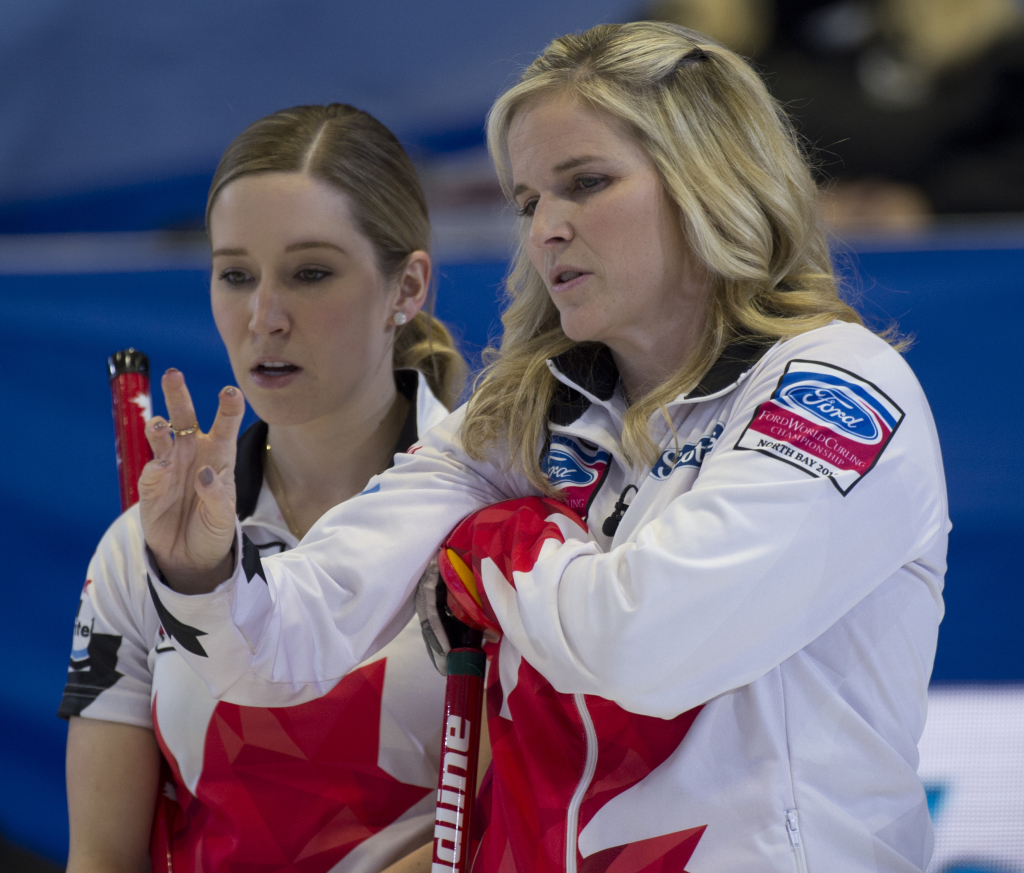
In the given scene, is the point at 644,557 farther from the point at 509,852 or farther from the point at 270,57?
the point at 270,57

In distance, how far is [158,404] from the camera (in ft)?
8.18

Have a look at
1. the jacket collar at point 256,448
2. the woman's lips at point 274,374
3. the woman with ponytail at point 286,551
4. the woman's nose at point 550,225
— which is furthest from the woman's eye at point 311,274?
the woman's nose at point 550,225

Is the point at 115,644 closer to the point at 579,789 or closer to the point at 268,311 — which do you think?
the point at 268,311

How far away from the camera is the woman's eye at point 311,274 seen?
1621mm

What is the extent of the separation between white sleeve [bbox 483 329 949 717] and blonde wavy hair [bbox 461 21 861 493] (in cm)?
19

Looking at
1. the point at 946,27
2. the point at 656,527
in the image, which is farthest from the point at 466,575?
the point at 946,27

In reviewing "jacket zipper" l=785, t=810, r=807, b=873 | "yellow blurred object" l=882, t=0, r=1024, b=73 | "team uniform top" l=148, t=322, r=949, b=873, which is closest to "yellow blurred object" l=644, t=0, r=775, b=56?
"yellow blurred object" l=882, t=0, r=1024, b=73

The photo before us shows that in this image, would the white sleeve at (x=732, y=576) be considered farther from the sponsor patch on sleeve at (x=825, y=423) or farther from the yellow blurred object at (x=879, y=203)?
the yellow blurred object at (x=879, y=203)

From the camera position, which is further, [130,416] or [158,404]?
[158,404]

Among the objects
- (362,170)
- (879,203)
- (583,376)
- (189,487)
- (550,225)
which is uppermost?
(879,203)

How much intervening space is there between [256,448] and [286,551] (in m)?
0.36

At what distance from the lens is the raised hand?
1.09 metres

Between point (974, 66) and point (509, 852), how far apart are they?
286 cm

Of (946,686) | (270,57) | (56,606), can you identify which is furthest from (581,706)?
(270,57)
